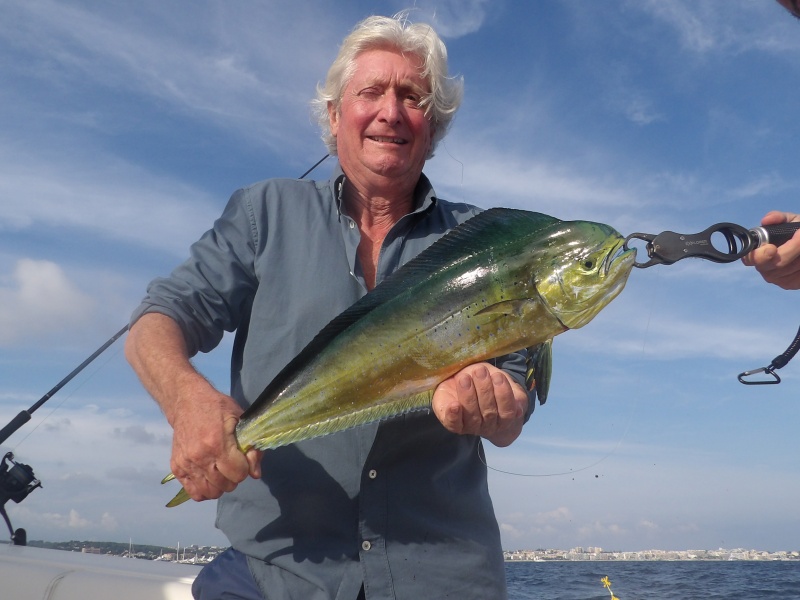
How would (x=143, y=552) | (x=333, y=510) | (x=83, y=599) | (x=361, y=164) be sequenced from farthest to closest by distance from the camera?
1. (x=143, y=552)
2. (x=83, y=599)
3. (x=361, y=164)
4. (x=333, y=510)

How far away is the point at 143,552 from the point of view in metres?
6.75

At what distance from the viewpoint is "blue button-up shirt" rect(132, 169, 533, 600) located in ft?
8.03

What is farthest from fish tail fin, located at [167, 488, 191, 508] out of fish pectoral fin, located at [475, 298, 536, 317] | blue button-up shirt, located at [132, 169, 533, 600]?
fish pectoral fin, located at [475, 298, 536, 317]

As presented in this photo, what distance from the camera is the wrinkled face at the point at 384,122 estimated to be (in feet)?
10.3

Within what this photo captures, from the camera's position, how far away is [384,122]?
3143 mm

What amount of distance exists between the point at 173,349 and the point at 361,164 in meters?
1.25

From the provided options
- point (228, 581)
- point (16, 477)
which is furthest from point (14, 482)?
point (228, 581)

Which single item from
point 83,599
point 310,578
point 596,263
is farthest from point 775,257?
point 83,599

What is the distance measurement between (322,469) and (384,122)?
1597 mm

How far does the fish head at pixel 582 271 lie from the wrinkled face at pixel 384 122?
46.6 inches

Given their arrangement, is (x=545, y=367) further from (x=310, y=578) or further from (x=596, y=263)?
(x=310, y=578)

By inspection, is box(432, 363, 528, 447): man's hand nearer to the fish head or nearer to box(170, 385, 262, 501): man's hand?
the fish head

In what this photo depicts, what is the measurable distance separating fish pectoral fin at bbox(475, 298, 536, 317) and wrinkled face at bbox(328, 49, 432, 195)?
1197 mm

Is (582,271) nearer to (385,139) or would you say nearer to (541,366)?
(541,366)
